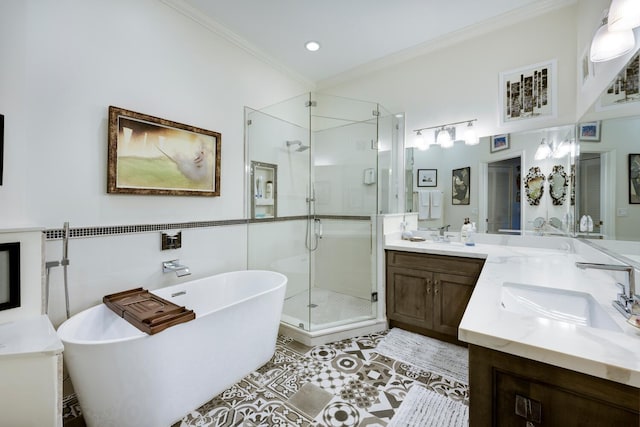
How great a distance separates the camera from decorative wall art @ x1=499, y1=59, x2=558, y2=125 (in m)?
2.33

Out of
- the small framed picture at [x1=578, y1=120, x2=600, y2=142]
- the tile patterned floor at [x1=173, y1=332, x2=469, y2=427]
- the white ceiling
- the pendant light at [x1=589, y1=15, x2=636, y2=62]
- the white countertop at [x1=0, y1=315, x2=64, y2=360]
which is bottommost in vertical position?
the tile patterned floor at [x1=173, y1=332, x2=469, y2=427]

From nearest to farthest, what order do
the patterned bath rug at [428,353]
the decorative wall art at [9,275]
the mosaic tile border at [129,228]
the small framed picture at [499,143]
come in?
1. the decorative wall art at [9,275]
2. the mosaic tile border at [129,228]
3. the patterned bath rug at [428,353]
4. the small framed picture at [499,143]

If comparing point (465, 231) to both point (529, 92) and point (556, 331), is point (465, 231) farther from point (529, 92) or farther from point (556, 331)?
point (556, 331)

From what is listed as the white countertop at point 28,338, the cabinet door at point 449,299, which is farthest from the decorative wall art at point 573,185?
the white countertop at point 28,338

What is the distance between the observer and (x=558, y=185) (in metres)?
2.28

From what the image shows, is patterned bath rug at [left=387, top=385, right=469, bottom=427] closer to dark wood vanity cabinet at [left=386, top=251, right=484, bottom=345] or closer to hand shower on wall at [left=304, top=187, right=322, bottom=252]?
dark wood vanity cabinet at [left=386, top=251, right=484, bottom=345]

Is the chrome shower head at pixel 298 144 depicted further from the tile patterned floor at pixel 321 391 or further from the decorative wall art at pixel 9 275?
the decorative wall art at pixel 9 275

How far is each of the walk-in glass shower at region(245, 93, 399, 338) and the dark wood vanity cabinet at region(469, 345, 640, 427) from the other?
1971mm

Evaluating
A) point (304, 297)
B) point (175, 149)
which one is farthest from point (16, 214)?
point (304, 297)

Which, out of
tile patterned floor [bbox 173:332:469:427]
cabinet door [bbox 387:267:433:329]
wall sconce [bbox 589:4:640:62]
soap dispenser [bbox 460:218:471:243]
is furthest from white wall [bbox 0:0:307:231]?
wall sconce [bbox 589:4:640:62]

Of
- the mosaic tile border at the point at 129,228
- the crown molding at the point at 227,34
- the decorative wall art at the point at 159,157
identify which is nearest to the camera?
the mosaic tile border at the point at 129,228

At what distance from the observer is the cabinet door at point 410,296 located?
2408mm

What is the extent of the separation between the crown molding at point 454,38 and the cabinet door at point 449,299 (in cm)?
239

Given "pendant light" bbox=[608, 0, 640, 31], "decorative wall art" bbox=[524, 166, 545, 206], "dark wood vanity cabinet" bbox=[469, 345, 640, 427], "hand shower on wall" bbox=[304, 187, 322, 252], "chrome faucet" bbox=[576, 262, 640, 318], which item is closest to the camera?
"dark wood vanity cabinet" bbox=[469, 345, 640, 427]
